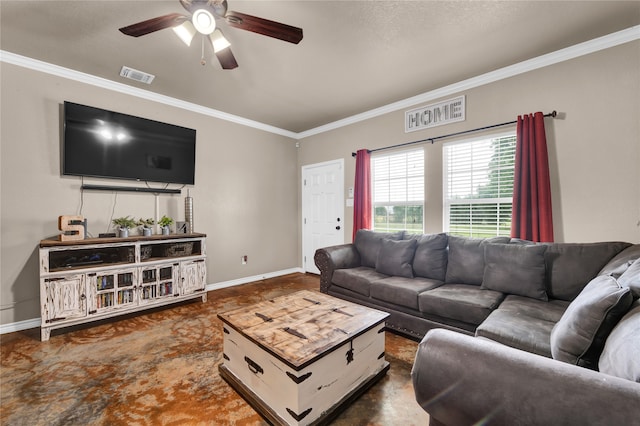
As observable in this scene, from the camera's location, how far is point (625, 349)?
0.87 m

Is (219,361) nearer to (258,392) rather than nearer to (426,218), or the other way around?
(258,392)

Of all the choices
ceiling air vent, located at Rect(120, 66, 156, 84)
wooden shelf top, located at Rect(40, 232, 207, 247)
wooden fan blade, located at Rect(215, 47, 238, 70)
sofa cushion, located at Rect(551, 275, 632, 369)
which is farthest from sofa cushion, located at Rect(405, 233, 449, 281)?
ceiling air vent, located at Rect(120, 66, 156, 84)

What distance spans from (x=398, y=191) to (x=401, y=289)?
177cm

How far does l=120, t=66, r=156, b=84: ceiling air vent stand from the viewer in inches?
117

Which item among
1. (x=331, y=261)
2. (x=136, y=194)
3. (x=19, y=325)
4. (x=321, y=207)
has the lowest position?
(x=19, y=325)

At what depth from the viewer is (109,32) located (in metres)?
2.36

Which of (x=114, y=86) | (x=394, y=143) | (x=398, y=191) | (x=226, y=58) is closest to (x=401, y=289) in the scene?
(x=398, y=191)

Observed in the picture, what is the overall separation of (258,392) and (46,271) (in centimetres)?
246

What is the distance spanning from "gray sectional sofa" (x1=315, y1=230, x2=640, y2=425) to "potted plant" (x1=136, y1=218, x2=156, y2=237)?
211 cm

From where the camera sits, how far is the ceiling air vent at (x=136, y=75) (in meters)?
2.97

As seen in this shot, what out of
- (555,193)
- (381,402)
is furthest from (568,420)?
(555,193)

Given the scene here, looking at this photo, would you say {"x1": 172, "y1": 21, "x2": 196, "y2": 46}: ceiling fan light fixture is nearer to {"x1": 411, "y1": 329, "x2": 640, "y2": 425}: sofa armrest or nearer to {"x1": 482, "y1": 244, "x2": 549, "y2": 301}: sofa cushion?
{"x1": 411, "y1": 329, "x2": 640, "y2": 425}: sofa armrest

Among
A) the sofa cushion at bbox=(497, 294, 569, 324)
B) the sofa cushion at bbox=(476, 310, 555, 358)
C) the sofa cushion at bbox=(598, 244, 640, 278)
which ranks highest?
the sofa cushion at bbox=(598, 244, 640, 278)

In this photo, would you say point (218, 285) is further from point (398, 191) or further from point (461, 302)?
point (461, 302)
